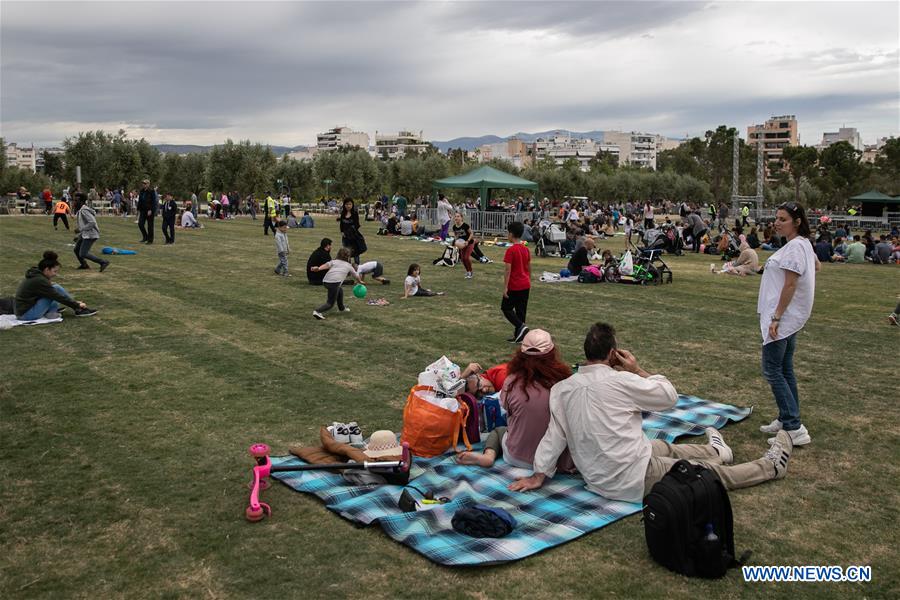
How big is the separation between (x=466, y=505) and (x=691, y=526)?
4.80 feet

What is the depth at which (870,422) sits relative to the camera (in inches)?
275

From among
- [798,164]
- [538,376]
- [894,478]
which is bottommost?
[894,478]

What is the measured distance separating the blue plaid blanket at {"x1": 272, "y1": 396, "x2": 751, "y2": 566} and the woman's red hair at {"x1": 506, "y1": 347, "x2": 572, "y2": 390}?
2.29ft

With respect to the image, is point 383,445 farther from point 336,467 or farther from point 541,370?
point 541,370

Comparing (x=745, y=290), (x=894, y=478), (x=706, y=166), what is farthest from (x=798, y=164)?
(x=894, y=478)

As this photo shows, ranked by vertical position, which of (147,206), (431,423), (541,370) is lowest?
(431,423)

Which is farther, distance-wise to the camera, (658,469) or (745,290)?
(745,290)

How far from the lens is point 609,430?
4.95 metres

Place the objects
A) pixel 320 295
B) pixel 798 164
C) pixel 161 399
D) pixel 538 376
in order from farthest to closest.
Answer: pixel 798 164
pixel 320 295
pixel 161 399
pixel 538 376

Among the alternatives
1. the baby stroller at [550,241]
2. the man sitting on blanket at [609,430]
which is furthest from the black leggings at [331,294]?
the baby stroller at [550,241]

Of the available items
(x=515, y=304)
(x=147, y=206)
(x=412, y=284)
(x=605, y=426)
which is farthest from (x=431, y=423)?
(x=147, y=206)

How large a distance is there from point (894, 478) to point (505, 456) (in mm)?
2989

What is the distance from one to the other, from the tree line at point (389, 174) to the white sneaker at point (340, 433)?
49.1 m

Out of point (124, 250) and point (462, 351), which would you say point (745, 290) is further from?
point (124, 250)
